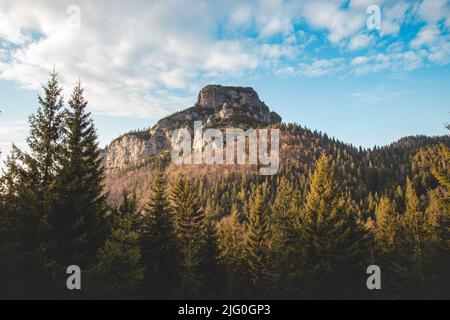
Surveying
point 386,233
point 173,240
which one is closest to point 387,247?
point 386,233

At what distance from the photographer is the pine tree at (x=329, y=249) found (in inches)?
1080

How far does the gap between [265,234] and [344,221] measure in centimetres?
897

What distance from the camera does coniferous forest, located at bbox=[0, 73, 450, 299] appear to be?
18.2 metres

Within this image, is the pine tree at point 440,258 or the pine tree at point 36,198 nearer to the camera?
the pine tree at point 36,198

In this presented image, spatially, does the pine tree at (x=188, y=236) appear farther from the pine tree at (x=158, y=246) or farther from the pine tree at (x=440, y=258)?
the pine tree at (x=440, y=258)

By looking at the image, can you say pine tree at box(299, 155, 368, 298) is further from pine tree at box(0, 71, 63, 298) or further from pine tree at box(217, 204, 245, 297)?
pine tree at box(0, 71, 63, 298)

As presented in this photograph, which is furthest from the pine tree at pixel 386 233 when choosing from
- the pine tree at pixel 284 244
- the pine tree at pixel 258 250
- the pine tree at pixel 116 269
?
the pine tree at pixel 116 269

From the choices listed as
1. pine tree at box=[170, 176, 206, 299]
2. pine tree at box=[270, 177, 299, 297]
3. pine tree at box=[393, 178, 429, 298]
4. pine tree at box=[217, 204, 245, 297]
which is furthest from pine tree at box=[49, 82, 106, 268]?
pine tree at box=[393, 178, 429, 298]

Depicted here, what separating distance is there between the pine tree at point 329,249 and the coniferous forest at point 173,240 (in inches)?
3.8

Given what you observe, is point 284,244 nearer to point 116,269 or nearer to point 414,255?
point 414,255

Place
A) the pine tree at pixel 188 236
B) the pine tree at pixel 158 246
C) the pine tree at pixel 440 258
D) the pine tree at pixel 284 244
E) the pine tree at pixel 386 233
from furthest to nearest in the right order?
the pine tree at pixel 386 233, the pine tree at pixel 284 244, the pine tree at pixel 440 258, the pine tree at pixel 188 236, the pine tree at pixel 158 246

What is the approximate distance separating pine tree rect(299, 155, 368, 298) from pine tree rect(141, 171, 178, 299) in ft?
37.7
